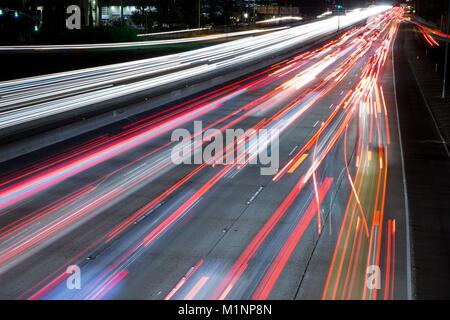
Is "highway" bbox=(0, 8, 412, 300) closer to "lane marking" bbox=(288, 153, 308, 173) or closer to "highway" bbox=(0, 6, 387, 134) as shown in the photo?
"lane marking" bbox=(288, 153, 308, 173)

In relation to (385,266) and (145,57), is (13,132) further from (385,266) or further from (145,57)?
(145,57)

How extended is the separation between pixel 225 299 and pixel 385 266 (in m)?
3.02

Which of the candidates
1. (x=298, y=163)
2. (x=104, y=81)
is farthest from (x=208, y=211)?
(x=104, y=81)

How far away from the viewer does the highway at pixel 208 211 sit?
32.1 ft

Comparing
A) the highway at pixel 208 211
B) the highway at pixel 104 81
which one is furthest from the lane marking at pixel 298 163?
the highway at pixel 104 81

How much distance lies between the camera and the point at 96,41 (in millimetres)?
55094

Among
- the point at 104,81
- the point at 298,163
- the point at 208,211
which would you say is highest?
the point at 104,81

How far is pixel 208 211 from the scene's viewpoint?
13.6m

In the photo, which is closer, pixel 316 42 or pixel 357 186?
pixel 357 186

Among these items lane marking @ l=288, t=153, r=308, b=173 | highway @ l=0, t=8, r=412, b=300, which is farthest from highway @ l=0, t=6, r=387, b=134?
lane marking @ l=288, t=153, r=308, b=173

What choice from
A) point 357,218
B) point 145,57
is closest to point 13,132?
point 357,218

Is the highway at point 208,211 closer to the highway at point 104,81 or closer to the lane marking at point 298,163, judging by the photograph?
the lane marking at point 298,163

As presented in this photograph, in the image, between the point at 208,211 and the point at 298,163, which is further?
the point at 298,163

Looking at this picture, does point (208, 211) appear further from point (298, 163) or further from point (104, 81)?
point (104, 81)
